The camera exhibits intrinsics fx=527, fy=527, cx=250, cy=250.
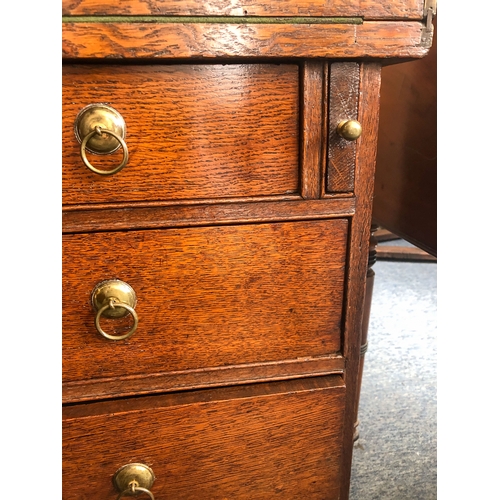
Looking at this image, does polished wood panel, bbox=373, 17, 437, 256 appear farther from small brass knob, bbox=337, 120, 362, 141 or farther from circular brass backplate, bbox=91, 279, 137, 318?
circular brass backplate, bbox=91, 279, 137, 318

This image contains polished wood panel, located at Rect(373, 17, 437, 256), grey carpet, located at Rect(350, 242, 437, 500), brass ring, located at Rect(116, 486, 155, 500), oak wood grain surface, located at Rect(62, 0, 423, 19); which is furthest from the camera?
grey carpet, located at Rect(350, 242, 437, 500)

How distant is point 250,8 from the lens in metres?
0.48

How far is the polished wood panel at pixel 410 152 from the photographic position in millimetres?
871

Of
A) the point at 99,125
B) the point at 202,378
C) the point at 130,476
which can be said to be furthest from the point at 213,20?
the point at 130,476

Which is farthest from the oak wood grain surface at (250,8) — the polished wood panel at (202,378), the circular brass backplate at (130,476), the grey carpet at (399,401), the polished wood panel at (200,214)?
the grey carpet at (399,401)

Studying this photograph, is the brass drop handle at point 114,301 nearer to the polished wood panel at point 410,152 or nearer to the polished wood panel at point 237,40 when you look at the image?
the polished wood panel at point 237,40

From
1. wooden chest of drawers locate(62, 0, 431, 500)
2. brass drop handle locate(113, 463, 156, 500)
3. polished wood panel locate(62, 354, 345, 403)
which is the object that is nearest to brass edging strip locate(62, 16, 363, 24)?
wooden chest of drawers locate(62, 0, 431, 500)

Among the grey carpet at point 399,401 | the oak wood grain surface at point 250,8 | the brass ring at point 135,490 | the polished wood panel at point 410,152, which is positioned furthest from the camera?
the grey carpet at point 399,401

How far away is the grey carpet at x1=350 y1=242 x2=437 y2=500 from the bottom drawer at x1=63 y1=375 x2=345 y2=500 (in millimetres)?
408

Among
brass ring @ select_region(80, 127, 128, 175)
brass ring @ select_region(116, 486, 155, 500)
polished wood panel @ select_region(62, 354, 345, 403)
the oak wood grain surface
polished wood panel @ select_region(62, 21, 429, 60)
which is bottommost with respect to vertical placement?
brass ring @ select_region(116, 486, 155, 500)

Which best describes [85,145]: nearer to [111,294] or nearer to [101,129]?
[101,129]

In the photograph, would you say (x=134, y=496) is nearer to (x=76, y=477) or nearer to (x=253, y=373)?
(x=76, y=477)

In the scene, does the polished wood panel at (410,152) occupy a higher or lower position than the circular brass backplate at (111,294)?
higher

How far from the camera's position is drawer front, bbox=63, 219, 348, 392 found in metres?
0.55
